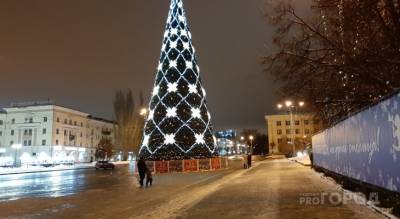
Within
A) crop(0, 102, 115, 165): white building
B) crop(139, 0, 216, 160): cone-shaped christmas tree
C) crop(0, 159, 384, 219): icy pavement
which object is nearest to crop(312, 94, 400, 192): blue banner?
crop(0, 159, 384, 219): icy pavement

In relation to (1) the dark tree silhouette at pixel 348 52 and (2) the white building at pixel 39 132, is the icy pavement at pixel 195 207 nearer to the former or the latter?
(1) the dark tree silhouette at pixel 348 52

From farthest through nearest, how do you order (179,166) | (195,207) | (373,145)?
1. (179,166)
2. (195,207)
3. (373,145)

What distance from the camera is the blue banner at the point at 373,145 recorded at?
8.84 m

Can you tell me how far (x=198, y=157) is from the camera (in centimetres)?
3197

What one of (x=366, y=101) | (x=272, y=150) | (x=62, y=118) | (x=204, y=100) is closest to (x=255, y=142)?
(x=272, y=150)

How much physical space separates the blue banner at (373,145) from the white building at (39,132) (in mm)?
77242

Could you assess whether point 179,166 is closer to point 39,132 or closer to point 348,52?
point 348,52

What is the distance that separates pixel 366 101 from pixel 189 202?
8.42m

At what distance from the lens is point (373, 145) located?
10.5 m

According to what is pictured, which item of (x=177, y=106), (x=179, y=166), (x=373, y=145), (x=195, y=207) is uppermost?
(x=177, y=106)

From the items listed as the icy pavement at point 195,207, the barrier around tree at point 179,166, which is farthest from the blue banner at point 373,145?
the barrier around tree at point 179,166

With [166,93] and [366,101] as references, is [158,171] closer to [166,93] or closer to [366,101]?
[166,93]

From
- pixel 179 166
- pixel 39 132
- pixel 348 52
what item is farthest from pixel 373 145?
pixel 39 132

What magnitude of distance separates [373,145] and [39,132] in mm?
86729
